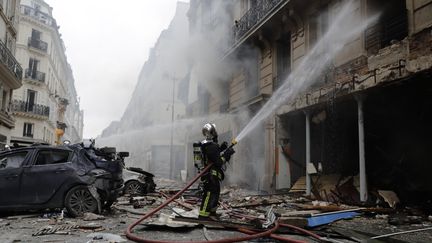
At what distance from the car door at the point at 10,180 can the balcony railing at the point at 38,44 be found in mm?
30950

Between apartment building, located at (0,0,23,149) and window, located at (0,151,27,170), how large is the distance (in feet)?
39.9

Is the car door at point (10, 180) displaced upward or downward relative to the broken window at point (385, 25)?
downward

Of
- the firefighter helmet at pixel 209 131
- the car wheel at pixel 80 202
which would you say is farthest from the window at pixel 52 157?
the firefighter helmet at pixel 209 131

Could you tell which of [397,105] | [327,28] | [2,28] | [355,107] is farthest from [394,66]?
[2,28]

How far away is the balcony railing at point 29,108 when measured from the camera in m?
31.9

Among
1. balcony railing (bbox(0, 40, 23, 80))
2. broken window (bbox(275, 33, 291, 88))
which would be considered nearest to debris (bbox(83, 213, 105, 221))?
broken window (bbox(275, 33, 291, 88))

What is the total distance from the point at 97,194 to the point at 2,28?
16.1 metres

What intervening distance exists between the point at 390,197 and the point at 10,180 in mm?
7986

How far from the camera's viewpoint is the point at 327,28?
1106 cm

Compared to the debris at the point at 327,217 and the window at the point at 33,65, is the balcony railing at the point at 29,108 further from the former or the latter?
the debris at the point at 327,217

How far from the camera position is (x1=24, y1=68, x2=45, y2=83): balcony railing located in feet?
111

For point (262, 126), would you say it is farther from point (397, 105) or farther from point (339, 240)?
point (339, 240)

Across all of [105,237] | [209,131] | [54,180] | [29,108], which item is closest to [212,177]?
[209,131]

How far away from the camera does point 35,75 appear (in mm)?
34438
